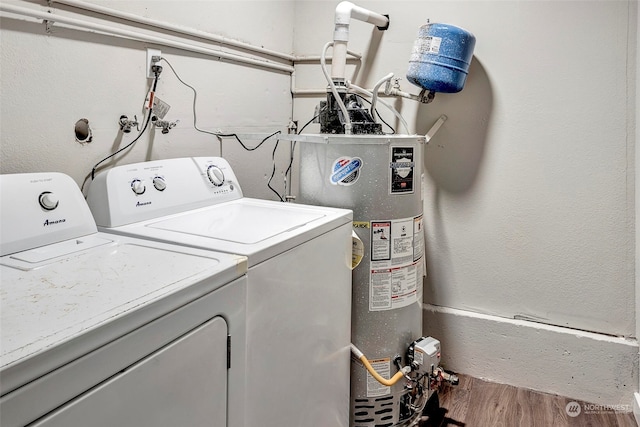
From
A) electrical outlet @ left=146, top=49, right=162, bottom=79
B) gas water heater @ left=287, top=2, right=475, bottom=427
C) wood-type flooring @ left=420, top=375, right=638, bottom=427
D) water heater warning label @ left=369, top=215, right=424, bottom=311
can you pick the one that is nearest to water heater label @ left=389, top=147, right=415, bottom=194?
gas water heater @ left=287, top=2, right=475, bottom=427

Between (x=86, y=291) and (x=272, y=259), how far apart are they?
1.22 feet

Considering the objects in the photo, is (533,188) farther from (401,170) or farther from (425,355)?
(425,355)

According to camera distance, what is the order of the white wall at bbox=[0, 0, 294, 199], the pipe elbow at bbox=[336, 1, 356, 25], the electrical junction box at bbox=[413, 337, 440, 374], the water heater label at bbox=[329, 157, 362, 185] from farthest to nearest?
the pipe elbow at bbox=[336, 1, 356, 25] < the electrical junction box at bbox=[413, 337, 440, 374] < the water heater label at bbox=[329, 157, 362, 185] < the white wall at bbox=[0, 0, 294, 199]

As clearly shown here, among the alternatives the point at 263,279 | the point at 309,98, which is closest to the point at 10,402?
the point at 263,279

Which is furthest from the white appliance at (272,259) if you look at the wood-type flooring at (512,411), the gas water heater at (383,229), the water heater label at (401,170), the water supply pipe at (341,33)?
the water supply pipe at (341,33)

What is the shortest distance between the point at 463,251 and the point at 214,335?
1.51m

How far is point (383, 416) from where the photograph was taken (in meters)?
1.53

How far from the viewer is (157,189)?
4.08ft

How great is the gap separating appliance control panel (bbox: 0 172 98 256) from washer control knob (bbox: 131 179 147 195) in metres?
0.14

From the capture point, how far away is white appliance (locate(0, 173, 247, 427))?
0.51 metres

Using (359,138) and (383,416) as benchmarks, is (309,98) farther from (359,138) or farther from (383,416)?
(383,416)

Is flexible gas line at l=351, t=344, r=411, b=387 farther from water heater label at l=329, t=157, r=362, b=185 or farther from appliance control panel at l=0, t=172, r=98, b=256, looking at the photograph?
appliance control panel at l=0, t=172, r=98, b=256

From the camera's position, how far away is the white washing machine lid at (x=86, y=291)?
1.66 feet

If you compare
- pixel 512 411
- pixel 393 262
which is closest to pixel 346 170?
pixel 393 262
